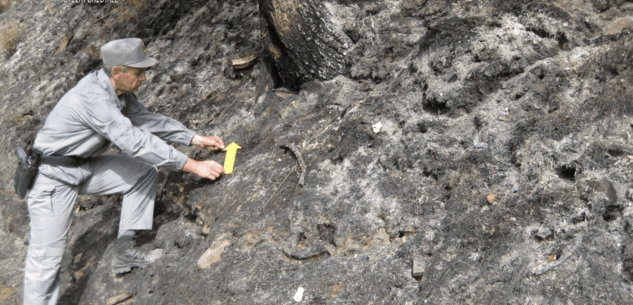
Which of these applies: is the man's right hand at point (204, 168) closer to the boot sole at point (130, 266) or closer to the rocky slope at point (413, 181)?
the rocky slope at point (413, 181)

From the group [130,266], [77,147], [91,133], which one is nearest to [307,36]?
[91,133]

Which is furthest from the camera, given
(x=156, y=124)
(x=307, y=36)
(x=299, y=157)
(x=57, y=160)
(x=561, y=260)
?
(x=307, y=36)

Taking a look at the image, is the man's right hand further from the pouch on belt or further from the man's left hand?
the pouch on belt

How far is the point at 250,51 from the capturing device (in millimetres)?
4418

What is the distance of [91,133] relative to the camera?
2.99 meters

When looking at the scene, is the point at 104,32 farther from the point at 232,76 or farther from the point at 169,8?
the point at 232,76

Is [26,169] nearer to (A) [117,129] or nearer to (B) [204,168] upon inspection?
(A) [117,129]

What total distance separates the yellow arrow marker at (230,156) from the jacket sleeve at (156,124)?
30 centimetres

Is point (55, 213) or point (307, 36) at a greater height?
point (307, 36)

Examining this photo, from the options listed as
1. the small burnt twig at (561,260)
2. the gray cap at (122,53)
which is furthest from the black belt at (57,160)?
the small burnt twig at (561,260)

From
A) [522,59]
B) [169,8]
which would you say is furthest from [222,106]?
[522,59]

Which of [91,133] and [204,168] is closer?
[91,133]

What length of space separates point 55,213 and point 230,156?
4.03 feet

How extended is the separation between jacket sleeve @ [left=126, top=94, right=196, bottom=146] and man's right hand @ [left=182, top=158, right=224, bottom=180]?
319mm
